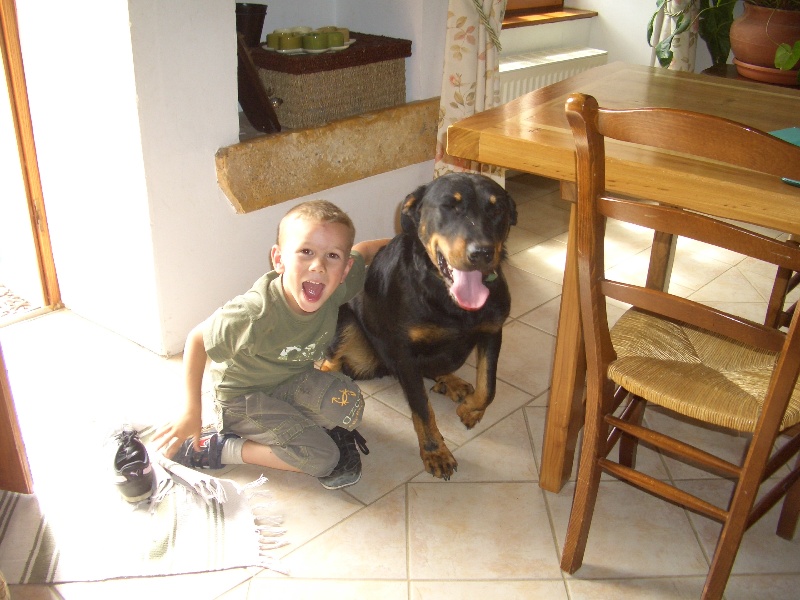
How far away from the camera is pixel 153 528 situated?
6.01 feet

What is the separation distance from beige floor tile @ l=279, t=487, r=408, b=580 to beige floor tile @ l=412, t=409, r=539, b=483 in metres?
0.19

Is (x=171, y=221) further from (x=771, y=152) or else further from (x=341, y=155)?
(x=771, y=152)

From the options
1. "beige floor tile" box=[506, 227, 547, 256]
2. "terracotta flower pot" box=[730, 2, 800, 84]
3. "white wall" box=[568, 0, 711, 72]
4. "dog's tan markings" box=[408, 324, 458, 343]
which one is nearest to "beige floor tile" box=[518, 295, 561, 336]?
"beige floor tile" box=[506, 227, 547, 256]

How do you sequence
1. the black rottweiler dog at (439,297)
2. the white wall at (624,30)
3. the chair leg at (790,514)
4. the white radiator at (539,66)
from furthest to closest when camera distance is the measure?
the white wall at (624,30)
the white radiator at (539,66)
the black rottweiler dog at (439,297)
the chair leg at (790,514)

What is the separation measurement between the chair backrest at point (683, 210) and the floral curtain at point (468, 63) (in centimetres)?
157

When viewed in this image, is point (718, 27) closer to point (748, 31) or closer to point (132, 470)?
point (748, 31)

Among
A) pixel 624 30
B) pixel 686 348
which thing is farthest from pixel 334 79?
pixel 624 30

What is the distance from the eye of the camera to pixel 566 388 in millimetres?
1857

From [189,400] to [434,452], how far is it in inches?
26.2

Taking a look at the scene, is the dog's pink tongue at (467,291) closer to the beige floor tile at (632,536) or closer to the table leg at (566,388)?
the table leg at (566,388)

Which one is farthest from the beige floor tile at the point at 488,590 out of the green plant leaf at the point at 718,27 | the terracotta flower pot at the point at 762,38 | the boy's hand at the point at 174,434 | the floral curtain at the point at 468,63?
the green plant leaf at the point at 718,27

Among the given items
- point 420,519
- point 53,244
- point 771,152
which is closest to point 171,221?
point 53,244

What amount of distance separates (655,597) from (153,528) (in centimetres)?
118

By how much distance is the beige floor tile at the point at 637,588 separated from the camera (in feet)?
5.46
